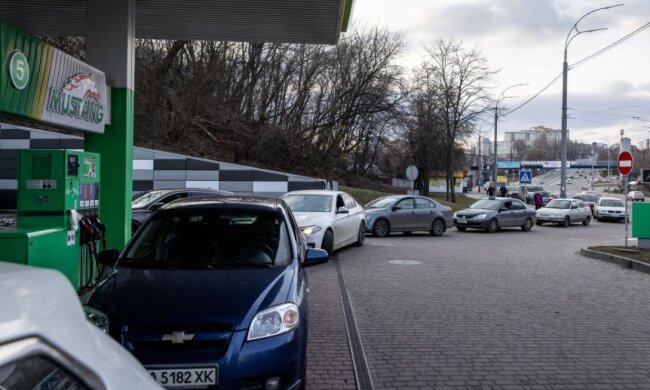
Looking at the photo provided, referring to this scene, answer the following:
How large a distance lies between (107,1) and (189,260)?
5.77 m

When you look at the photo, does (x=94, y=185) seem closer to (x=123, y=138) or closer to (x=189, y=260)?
(x=123, y=138)

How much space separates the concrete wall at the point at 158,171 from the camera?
814 inches

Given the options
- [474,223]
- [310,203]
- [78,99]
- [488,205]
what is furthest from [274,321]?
[488,205]

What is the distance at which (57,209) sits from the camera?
25.3 feet

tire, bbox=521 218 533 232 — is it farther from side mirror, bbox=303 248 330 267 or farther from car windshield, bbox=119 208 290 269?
car windshield, bbox=119 208 290 269

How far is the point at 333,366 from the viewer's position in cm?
550

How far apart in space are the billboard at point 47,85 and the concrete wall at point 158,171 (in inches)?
476

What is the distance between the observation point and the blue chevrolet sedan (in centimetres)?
389

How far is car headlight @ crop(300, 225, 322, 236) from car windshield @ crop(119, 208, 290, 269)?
6316mm

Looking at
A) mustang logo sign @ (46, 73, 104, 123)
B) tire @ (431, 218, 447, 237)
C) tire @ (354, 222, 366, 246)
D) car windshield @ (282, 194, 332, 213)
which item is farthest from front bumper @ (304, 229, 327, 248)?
tire @ (431, 218, 447, 237)

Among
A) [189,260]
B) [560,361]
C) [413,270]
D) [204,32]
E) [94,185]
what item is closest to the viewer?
[189,260]

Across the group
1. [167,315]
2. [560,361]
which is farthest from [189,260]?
[560,361]

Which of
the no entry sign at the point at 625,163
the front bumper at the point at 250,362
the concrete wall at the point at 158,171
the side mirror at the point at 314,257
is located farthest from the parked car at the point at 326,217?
the front bumper at the point at 250,362

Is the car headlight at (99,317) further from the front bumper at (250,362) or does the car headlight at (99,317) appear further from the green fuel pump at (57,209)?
the green fuel pump at (57,209)
